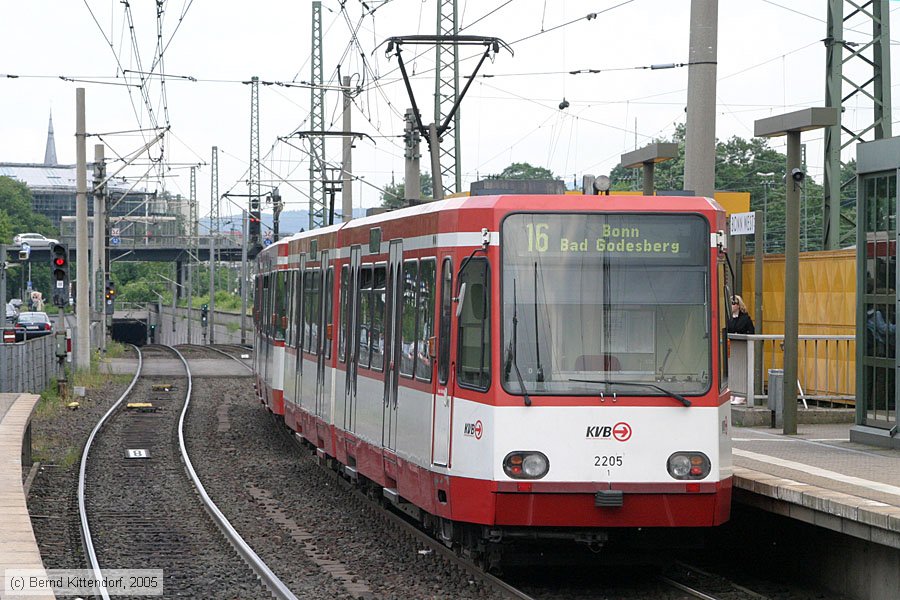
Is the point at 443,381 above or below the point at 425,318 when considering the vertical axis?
below

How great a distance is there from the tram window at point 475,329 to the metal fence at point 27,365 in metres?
17.8

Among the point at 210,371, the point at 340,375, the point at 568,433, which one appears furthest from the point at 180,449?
the point at 210,371

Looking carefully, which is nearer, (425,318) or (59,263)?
(425,318)

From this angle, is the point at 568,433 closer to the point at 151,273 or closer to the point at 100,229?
the point at 100,229

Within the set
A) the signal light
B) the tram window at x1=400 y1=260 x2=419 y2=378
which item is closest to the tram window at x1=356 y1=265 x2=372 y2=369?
the tram window at x1=400 y1=260 x2=419 y2=378

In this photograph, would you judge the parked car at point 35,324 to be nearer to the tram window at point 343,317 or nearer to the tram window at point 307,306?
the tram window at point 307,306

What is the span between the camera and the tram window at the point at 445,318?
1066 centimetres

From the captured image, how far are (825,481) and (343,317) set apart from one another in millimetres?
6178

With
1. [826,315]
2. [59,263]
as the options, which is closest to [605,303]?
[826,315]

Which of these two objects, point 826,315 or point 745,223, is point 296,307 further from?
point 826,315

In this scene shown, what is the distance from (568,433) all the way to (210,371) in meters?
33.7

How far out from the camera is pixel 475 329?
405 inches

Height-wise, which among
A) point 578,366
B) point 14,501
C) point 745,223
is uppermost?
point 745,223

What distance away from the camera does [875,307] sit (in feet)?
45.2
